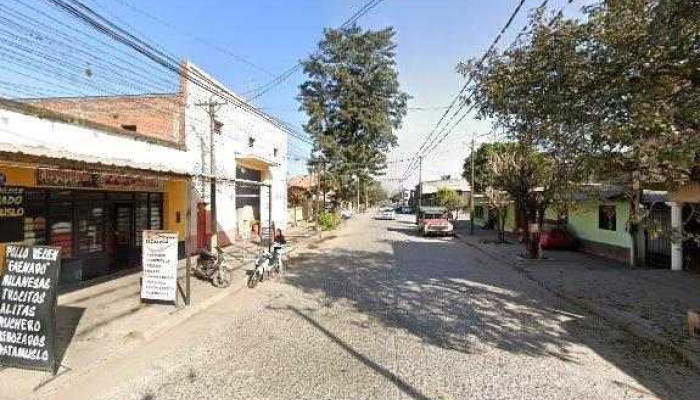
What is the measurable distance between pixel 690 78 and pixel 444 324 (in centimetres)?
533

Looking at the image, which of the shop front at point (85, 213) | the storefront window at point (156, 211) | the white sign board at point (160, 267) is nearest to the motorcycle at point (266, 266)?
the shop front at point (85, 213)

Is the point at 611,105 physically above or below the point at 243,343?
above

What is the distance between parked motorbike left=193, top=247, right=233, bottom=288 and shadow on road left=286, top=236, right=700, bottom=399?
1850mm

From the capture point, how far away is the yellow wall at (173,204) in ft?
57.7

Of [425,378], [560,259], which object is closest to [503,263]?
[560,259]

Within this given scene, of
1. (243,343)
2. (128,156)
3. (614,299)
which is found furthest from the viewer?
(128,156)

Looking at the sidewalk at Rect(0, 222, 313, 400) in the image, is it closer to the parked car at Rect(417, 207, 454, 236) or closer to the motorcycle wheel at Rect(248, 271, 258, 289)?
the motorcycle wheel at Rect(248, 271, 258, 289)

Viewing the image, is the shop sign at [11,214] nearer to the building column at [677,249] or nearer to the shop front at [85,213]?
the shop front at [85,213]

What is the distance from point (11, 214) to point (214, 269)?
183 inches

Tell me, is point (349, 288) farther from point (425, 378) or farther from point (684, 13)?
point (684, 13)

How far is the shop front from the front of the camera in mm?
10898

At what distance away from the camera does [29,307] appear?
648 cm

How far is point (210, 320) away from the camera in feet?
32.4

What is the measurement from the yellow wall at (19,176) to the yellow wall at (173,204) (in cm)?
624
